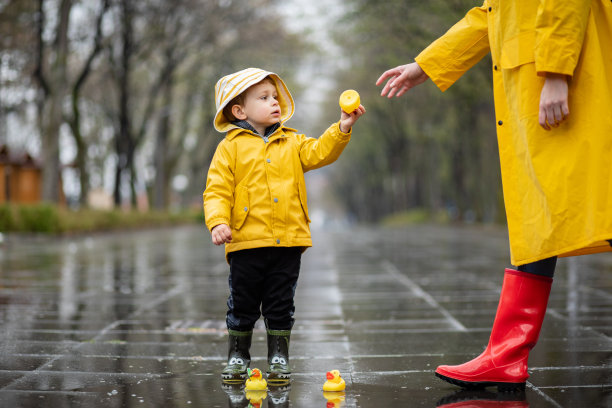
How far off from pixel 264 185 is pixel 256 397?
97cm

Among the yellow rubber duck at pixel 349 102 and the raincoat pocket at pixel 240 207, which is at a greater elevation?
the yellow rubber duck at pixel 349 102

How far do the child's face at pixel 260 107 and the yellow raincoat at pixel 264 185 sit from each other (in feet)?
0.25

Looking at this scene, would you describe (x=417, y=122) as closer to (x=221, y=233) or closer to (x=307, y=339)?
(x=307, y=339)

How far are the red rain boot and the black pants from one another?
2.68 ft

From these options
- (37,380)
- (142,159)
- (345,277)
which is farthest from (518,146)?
(142,159)

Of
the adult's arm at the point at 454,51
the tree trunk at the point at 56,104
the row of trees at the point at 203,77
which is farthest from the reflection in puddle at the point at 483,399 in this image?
the tree trunk at the point at 56,104

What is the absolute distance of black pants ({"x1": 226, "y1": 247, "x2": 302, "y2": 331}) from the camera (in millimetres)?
3568

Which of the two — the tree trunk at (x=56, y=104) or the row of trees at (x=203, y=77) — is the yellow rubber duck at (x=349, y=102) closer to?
the row of trees at (x=203, y=77)

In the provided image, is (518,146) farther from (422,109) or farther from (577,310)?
(422,109)

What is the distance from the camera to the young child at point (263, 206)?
3525 millimetres

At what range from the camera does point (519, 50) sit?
3105mm

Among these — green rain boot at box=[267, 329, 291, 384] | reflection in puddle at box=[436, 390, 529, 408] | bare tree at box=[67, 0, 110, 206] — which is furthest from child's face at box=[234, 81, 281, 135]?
bare tree at box=[67, 0, 110, 206]

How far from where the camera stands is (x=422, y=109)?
112 feet

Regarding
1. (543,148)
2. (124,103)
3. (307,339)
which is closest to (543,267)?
(543,148)
